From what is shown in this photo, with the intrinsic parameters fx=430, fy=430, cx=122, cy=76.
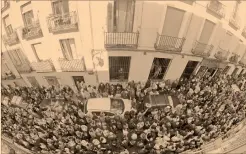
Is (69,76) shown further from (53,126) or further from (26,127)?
(26,127)

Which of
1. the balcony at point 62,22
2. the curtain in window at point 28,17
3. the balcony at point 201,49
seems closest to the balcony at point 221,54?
the balcony at point 201,49

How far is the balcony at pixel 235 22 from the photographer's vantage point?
11.8ft

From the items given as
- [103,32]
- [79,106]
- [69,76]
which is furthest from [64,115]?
[103,32]

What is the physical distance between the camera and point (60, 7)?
3.33m

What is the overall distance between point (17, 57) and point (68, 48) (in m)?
0.64

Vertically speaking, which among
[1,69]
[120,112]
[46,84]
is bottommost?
[120,112]

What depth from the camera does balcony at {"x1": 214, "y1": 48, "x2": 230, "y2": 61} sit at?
3.78m

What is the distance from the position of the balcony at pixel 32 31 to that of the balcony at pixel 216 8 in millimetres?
1373

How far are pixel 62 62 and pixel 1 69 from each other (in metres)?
0.83

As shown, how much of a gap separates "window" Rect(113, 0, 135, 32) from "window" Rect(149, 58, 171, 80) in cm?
41

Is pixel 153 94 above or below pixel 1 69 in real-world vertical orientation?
below

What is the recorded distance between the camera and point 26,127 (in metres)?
4.33

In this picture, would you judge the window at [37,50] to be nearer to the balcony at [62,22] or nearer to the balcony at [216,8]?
the balcony at [62,22]

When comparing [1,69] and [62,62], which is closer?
[62,62]
